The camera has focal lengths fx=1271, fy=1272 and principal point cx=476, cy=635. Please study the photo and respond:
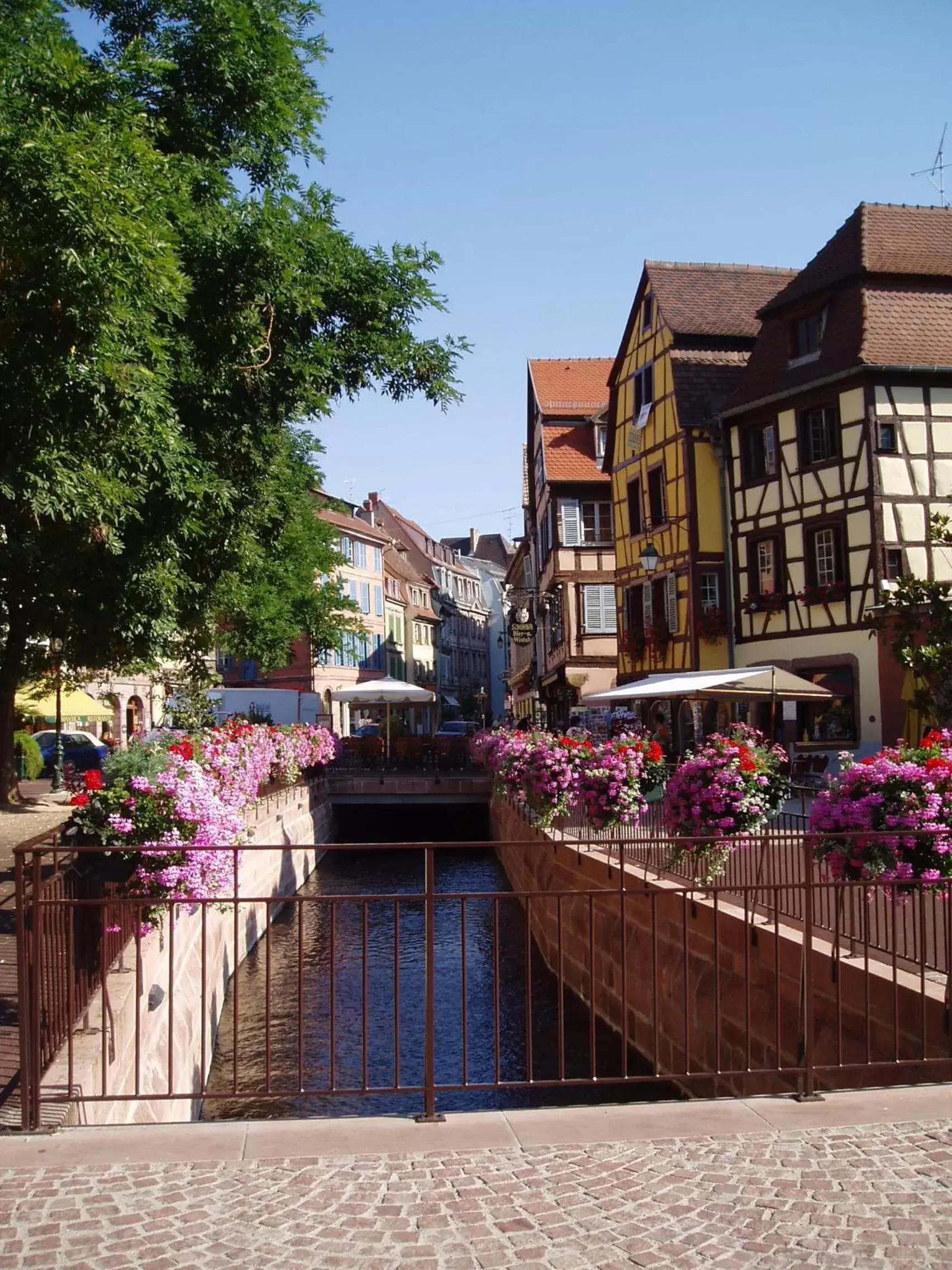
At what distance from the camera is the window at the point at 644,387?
1332 inches

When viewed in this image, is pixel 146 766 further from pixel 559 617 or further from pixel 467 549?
pixel 467 549

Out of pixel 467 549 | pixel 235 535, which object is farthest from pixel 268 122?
pixel 467 549

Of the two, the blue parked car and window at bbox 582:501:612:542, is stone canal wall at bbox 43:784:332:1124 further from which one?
window at bbox 582:501:612:542

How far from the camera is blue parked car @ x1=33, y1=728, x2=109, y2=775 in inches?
1366

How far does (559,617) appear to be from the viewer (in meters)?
42.0

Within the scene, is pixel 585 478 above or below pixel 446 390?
above

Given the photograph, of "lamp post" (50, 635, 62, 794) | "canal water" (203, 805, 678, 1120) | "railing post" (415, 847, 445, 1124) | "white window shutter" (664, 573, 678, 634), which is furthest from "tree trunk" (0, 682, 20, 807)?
"white window shutter" (664, 573, 678, 634)

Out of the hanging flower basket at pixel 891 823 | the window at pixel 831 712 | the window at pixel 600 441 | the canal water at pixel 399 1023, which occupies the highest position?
the window at pixel 600 441

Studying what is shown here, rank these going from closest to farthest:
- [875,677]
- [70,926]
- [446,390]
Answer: [70,926]
[446,390]
[875,677]

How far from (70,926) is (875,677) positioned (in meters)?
21.1

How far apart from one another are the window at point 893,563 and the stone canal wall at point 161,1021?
1339 centimetres

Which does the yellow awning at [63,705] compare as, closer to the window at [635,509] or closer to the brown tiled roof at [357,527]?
the window at [635,509]

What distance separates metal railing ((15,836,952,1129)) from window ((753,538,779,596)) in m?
10.1

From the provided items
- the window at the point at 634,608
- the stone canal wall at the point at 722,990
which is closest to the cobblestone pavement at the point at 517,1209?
the stone canal wall at the point at 722,990
